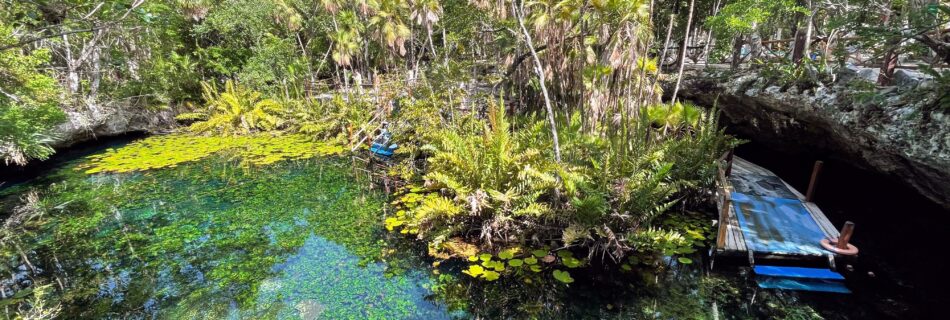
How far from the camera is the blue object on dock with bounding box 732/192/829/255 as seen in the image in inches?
231

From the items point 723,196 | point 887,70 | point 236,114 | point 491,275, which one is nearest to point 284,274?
point 491,275

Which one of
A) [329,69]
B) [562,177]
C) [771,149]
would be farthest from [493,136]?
[329,69]

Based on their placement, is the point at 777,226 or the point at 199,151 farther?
the point at 199,151

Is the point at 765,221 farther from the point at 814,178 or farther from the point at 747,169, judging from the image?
the point at 747,169

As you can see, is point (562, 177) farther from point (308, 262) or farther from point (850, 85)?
point (850, 85)

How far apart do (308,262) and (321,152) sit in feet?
22.9

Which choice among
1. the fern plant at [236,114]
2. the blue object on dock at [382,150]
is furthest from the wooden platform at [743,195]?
the fern plant at [236,114]

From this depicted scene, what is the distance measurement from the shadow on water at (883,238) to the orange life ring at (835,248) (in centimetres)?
42

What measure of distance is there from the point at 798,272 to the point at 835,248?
0.65m

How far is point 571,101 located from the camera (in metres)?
8.46

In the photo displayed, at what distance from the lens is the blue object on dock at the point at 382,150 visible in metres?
12.1

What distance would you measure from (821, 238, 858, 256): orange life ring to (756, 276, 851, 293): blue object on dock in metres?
0.41

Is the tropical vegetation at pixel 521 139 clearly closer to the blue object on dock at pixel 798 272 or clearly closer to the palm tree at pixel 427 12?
the palm tree at pixel 427 12

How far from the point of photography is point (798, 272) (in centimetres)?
559
